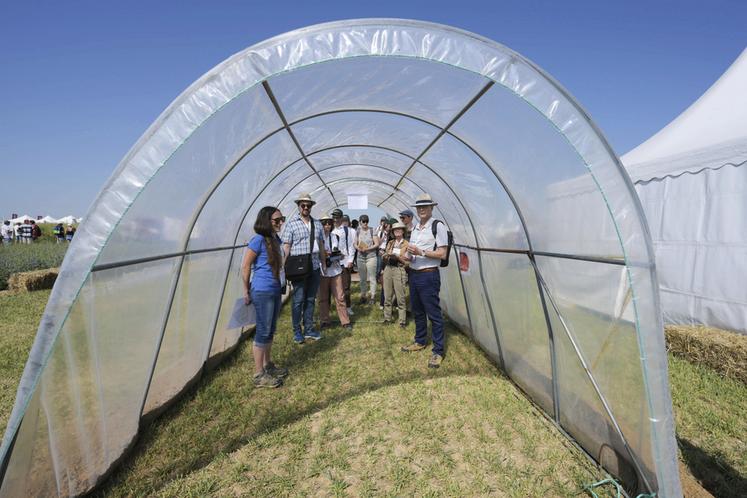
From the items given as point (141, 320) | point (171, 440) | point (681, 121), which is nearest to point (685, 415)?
point (171, 440)

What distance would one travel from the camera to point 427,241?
4.92 metres

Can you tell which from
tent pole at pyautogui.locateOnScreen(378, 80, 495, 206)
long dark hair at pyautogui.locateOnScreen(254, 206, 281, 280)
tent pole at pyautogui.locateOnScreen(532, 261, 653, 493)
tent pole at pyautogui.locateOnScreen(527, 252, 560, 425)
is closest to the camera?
tent pole at pyautogui.locateOnScreen(532, 261, 653, 493)

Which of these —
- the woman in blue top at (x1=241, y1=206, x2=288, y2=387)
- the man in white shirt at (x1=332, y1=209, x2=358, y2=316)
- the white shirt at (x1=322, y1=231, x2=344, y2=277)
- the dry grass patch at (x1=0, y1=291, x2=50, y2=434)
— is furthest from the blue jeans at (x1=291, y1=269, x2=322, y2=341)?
the dry grass patch at (x1=0, y1=291, x2=50, y2=434)

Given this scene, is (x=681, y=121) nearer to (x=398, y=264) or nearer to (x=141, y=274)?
(x=398, y=264)

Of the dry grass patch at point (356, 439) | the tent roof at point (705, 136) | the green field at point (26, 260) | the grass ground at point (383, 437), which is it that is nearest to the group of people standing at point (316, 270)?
the dry grass patch at point (356, 439)

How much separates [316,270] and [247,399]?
225 cm

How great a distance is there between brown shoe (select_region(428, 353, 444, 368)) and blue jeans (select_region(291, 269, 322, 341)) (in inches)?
81.3

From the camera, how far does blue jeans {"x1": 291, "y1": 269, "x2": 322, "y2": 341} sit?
5.77 m

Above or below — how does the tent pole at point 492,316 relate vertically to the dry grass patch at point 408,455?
above

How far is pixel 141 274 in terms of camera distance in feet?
10.4

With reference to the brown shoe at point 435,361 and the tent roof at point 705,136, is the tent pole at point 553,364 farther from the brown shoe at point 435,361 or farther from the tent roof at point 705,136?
the tent roof at point 705,136

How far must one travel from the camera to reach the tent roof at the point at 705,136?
18.0 feet

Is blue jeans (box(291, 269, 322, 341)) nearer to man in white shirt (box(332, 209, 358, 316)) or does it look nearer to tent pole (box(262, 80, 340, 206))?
man in white shirt (box(332, 209, 358, 316))

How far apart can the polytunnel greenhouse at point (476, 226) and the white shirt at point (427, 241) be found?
0.60m
